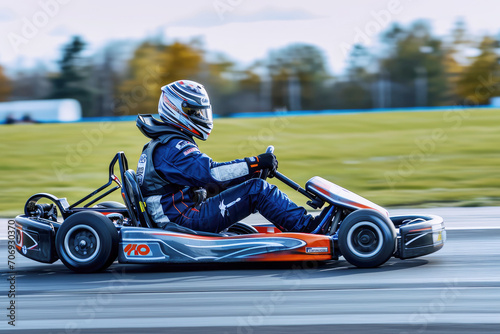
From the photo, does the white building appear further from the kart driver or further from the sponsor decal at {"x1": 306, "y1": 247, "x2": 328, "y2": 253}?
the sponsor decal at {"x1": 306, "y1": 247, "x2": 328, "y2": 253}

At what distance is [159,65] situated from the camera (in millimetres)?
33344

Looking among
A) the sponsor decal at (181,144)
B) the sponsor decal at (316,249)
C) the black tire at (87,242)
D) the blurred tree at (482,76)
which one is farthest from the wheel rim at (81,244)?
the blurred tree at (482,76)

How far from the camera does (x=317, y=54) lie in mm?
32719

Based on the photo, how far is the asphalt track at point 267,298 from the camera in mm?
3441

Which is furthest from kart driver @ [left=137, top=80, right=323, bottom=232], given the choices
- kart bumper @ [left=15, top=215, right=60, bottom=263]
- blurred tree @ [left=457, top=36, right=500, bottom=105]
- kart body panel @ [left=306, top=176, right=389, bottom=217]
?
blurred tree @ [left=457, top=36, right=500, bottom=105]

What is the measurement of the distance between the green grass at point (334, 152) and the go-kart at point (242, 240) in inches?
159

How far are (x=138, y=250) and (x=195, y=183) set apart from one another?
2.00ft

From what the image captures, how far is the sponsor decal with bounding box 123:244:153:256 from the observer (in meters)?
4.60

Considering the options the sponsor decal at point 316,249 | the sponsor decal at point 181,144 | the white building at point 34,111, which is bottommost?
the sponsor decal at point 316,249

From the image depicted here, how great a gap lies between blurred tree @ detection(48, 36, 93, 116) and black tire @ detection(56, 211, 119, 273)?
32.4 meters

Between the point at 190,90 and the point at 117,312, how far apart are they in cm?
181

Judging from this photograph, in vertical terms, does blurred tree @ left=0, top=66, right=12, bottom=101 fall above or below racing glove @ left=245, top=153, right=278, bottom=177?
above

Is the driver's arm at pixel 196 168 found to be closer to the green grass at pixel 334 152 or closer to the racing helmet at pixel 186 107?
the racing helmet at pixel 186 107

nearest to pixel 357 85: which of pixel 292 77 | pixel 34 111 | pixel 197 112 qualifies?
pixel 292 77
